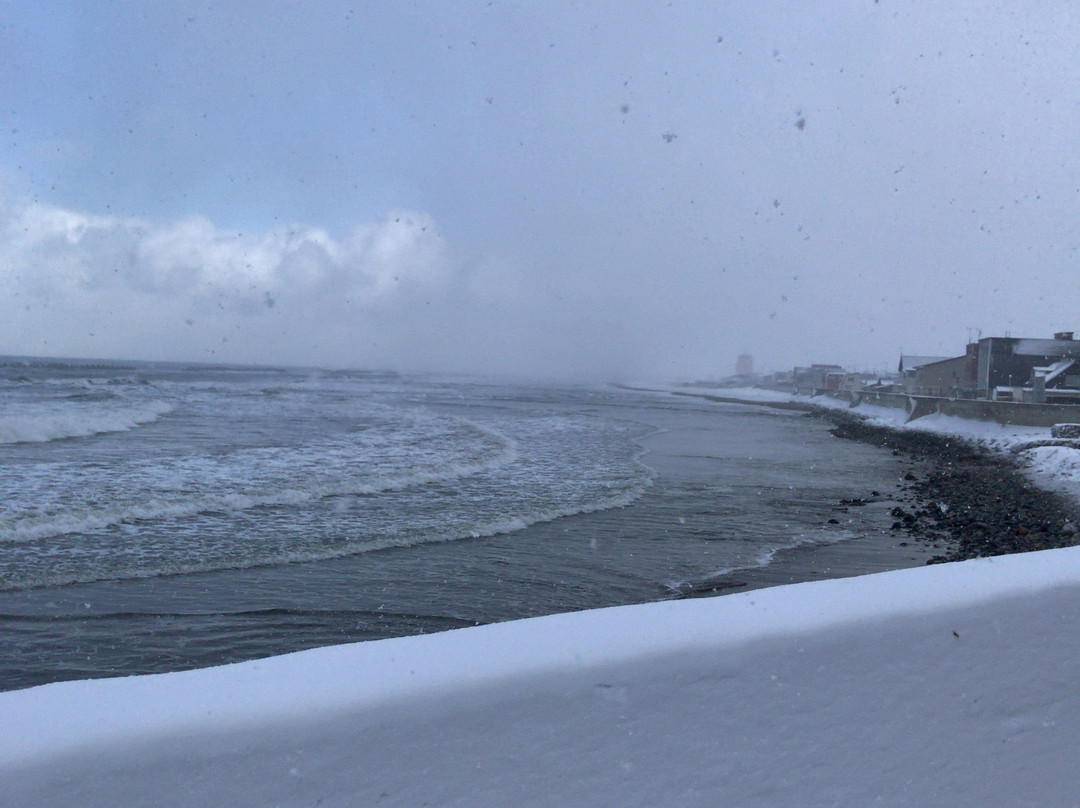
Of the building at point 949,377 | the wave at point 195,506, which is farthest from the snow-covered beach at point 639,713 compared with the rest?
the building at point 949,377

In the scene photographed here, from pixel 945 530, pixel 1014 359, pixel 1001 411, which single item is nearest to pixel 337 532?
pixel 945 530

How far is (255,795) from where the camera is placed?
1.40m

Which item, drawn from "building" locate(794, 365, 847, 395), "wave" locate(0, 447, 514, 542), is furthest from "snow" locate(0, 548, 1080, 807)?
"building" locate(794, 365, 847, 395)

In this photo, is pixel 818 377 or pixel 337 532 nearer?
pixel 337 532

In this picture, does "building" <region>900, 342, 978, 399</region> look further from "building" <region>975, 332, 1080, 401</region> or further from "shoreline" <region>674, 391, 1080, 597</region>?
"shoreline" <region>674, 391, 1080, 597</region>

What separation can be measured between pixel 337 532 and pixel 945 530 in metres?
9.55

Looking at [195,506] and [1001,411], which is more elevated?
[1001,411]

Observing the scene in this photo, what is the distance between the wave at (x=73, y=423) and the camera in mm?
19594

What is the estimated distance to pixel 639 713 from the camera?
64.1 inches

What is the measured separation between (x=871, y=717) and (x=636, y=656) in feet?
2.07

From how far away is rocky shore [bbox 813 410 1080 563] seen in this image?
11.4 m

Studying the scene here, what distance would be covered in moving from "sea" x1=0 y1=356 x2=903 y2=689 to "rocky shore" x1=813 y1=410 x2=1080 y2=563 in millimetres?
935

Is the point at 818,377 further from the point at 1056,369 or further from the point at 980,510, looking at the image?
the point at 980,510

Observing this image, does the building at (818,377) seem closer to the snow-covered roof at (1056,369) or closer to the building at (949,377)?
the building at (949,377)
